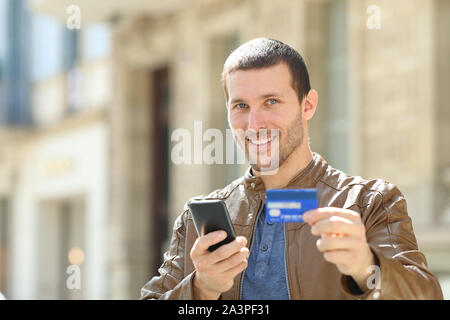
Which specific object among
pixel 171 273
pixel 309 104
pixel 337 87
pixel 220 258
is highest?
pixel 337 87

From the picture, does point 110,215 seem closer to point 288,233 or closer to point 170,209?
point 170,209

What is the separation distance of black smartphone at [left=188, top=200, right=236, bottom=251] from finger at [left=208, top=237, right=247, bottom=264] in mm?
34

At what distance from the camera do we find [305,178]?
2.26 meters

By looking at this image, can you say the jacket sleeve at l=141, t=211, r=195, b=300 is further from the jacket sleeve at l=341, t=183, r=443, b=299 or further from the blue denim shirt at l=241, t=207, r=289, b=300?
the jacket sleeve at l=341, t=183, r=443, b=299

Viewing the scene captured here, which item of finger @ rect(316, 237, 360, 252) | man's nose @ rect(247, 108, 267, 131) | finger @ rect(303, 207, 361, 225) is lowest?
finger @ rect(316, 237, 360, 252)

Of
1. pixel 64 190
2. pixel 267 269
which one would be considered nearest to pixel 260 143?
pixel 267 269

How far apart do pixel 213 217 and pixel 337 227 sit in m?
0.34

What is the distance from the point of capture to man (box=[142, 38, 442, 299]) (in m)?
1.87

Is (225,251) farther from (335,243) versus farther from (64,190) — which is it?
(64,190)

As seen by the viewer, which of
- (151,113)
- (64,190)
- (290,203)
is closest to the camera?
(290,203)

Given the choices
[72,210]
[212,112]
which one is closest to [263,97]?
[212,112]

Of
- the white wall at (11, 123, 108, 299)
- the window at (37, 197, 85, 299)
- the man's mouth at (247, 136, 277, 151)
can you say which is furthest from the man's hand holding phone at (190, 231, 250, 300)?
the window at (37, 197, 85, 299)

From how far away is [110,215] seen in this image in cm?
1259

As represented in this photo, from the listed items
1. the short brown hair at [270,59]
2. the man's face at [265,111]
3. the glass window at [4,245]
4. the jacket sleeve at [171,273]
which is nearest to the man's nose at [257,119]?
the man's face at [265,111]
